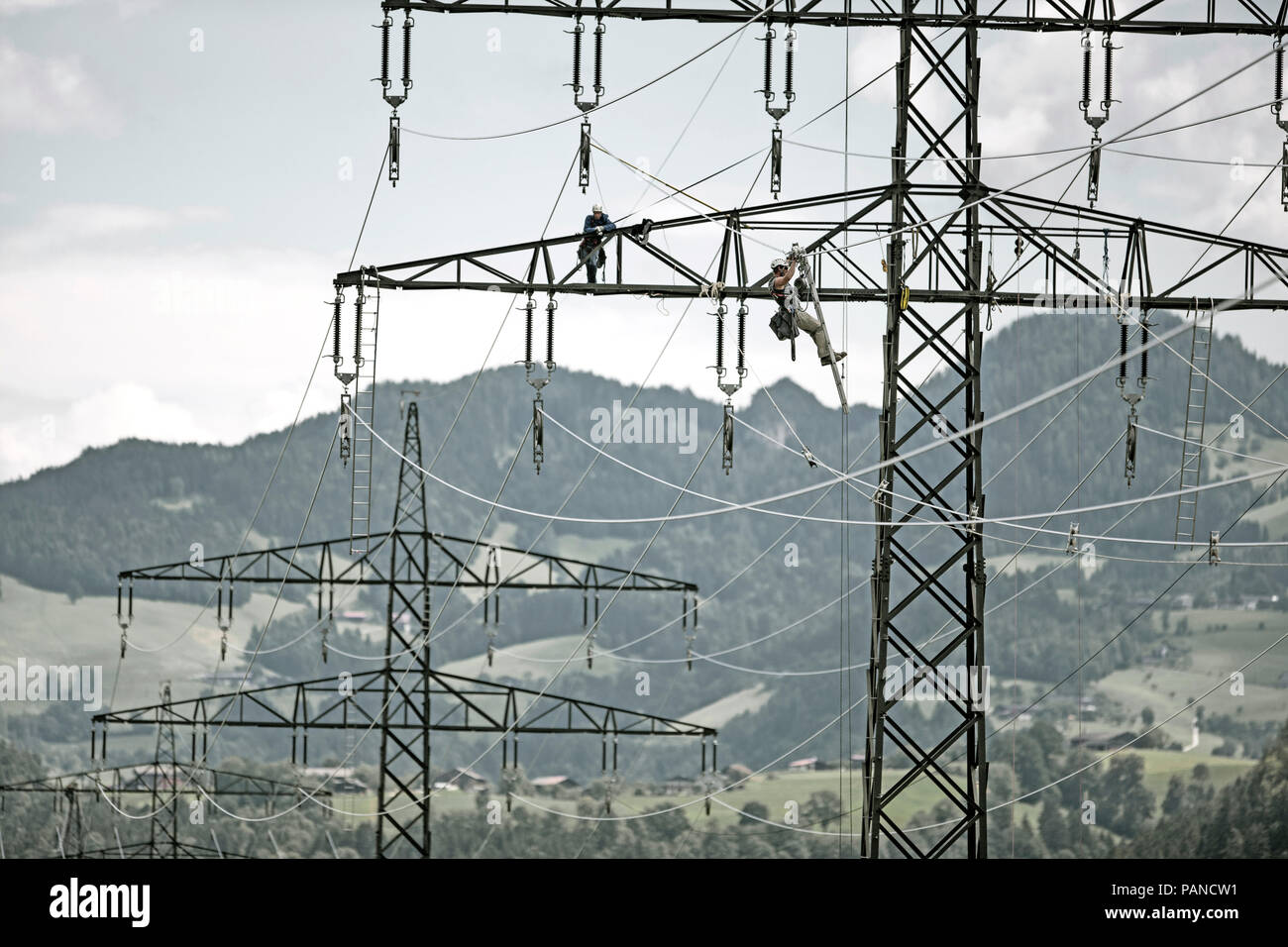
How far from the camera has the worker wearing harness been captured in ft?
69.1

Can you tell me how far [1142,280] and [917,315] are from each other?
12.4 feet

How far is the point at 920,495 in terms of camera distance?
21.8 m

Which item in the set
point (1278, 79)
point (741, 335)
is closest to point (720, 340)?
point (741, 335)

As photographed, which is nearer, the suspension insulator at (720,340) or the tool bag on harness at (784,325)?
the tool bag on harness at (784,325)

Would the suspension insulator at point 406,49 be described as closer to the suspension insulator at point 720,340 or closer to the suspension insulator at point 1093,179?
the suspension insulator at point 720,340

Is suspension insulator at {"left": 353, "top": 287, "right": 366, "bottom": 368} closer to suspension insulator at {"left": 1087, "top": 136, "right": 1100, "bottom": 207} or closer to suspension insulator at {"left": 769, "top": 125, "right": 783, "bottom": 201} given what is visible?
suspension insulator at {"left": 769, "top": 125, "right": 783, "bottom": 201}

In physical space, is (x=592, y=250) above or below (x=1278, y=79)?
below

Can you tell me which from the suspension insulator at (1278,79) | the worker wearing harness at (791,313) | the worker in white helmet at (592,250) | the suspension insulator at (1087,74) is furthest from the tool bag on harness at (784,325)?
the suspension insulator at (1278,79)

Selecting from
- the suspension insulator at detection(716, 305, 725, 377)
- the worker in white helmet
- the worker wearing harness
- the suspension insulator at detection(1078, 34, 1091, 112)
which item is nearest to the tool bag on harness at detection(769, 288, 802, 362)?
the worker wearing harness

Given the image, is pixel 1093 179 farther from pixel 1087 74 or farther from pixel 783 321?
pixel 783 321

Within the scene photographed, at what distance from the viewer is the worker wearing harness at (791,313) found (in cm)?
2106

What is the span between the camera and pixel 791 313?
21.3 metres
